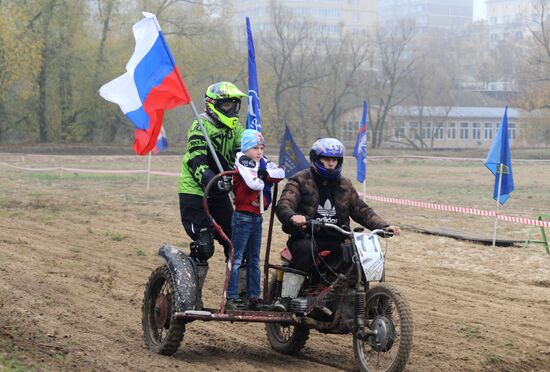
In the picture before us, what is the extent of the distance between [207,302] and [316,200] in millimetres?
2965

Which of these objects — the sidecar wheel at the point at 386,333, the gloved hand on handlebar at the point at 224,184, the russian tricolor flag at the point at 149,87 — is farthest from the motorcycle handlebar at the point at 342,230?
the russian tricolor flag at the point at 149,87

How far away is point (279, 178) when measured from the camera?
7293 millimetres

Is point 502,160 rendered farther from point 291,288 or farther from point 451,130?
point 451,130

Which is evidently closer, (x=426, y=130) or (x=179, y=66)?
(x=179, y=66)

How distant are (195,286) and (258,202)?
0.87 meters

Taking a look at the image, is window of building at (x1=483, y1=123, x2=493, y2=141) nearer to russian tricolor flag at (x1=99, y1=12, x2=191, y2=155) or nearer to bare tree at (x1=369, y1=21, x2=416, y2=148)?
bare tree at (x1=369, y1=21, x2=416, y2=148)

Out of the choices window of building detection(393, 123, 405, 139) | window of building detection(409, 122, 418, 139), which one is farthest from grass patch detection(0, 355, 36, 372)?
window of building detection(409, 122, 418, 139)

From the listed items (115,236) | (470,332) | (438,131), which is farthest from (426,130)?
(470,332)

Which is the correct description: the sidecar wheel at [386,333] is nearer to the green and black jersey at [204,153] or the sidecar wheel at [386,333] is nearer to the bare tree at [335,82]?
the green and black jersey at [204,153]

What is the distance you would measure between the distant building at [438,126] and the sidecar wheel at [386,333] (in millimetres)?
68464

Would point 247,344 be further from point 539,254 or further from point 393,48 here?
point 393,48

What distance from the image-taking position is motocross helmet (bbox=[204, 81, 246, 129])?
7.73m

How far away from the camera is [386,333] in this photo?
261 inches

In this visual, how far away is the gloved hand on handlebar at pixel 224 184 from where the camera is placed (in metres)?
7.29
